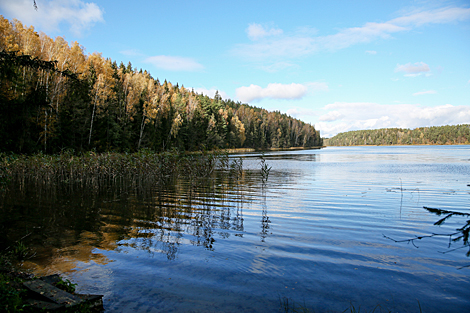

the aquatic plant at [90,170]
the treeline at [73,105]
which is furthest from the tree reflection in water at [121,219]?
the treeline at [73,105]

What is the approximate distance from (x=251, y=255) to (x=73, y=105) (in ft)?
124

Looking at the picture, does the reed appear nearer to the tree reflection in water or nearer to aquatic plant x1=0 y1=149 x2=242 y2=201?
aquatic plant x1=0 y1=149 x2=242 y2=201

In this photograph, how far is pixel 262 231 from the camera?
9.34m

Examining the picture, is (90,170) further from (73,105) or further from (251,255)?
(73,105)

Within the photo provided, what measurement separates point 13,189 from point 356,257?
62.4 ft

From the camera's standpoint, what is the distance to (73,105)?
3712cm

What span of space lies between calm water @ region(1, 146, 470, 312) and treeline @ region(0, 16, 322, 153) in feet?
15.3

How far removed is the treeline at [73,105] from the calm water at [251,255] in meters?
4.67

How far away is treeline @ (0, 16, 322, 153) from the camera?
9047 mm

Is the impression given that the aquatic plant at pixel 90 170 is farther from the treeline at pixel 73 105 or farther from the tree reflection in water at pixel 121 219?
the treeline at pixel 73 105

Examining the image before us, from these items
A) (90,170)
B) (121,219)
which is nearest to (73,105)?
(90,170)

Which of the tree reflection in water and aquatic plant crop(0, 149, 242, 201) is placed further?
aquatic plant crop(0, 149, 242, 201)

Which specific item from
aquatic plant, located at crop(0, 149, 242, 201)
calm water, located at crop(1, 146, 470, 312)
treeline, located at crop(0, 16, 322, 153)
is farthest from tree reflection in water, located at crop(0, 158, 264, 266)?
treeline, located at crop(0, 16, 322, 153)

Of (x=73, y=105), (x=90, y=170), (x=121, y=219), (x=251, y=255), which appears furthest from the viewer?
(x=73, y=105)
